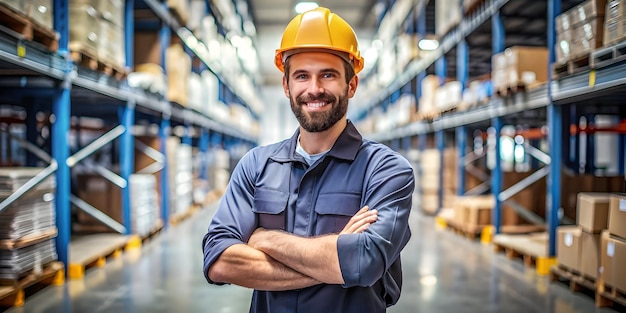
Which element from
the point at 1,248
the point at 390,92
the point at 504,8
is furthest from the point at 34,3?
the point at 390,92

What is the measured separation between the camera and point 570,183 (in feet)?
19.3

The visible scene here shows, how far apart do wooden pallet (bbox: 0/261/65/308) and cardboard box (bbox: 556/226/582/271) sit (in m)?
4.87

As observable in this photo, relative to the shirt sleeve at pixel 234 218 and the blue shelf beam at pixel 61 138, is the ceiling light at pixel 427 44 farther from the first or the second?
the shirt sleeve at pixel 234 218

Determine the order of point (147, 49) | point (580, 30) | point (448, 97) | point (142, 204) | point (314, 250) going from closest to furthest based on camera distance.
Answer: point (314, 250) < point (580, 30) < point (142, 204) < point (147, 49) < point (448, 97)

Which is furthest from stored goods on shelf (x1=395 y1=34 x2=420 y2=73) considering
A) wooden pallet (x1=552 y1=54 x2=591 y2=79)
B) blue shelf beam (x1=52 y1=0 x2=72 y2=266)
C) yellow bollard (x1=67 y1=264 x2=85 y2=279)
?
yellow bollard (x1=67 y1=264 x2=85 y2=279)

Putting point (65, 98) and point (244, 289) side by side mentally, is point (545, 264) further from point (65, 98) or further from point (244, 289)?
point (65, 98)

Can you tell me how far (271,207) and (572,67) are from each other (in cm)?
387

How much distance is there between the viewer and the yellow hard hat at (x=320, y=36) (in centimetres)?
196

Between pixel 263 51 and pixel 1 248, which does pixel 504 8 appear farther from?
pixel 263 51

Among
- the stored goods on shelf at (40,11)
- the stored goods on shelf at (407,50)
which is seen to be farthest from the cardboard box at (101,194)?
the stored goods on shelf at (407,50)

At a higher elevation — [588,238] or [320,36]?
[320,36]

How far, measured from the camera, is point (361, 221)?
70.6 inches

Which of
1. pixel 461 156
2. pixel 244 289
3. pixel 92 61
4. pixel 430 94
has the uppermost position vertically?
pixel 430 94

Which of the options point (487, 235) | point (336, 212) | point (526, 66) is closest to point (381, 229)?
point (336, 212)
